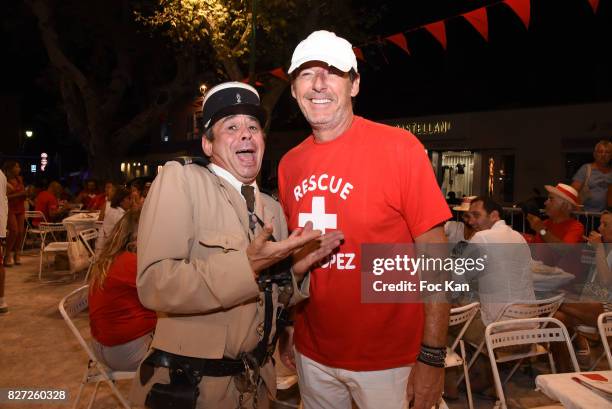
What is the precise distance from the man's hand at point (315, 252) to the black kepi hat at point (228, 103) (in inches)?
23.4

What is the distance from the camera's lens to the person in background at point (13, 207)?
873 centimetres

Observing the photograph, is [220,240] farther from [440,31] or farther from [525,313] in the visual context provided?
[440,31]

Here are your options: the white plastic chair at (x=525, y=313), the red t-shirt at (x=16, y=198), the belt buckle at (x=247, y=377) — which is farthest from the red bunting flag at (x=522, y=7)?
the red t-shirt at (x=16, y=198)

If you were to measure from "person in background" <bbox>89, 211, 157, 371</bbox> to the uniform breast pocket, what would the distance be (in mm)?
1735

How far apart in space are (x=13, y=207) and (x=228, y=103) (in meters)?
8.90

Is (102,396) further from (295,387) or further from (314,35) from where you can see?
(314,35)

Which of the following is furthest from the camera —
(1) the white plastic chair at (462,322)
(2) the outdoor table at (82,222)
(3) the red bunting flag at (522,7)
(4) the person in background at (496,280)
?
(2) the outdoor table at (82,222)

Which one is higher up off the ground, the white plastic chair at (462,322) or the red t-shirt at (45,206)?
the red t-shirt at (45,206)

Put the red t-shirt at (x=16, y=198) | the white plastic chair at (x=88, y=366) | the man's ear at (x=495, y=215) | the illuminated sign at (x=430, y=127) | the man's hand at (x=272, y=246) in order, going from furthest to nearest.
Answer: the illuminated sign at (x=430, y=127), the red t-shirt at (x=16, y=198), the man's ear at (x=495, y=215), the white plastic chair at (x=88, y=366), the man's hand at (x=272, y=246)

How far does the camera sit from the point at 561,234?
522 cm

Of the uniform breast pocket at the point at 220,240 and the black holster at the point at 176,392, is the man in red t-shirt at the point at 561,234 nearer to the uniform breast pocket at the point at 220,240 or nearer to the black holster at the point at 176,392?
the uniform breast pocket at the point at 220,240

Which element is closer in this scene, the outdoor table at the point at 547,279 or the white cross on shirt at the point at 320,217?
the white cross on shirt at the point at 320,217

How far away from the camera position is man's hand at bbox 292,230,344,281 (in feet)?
5.58

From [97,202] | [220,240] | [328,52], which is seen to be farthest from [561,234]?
[97,202]
